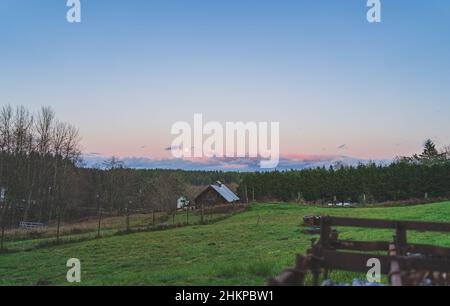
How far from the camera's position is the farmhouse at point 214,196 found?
6662 cm

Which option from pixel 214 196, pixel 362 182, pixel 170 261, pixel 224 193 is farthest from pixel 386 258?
pixel 362 182

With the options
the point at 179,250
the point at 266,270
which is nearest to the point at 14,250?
the point at 179,250

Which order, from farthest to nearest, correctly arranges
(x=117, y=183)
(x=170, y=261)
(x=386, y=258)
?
(x=117, y=183) < (x=170, y=261) < (x=386, y=258)

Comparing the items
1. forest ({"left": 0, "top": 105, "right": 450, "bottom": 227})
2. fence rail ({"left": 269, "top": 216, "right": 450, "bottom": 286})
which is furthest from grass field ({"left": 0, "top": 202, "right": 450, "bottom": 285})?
forest ({"left": 0, "top": 105, "right": 450, "bottom": 227})

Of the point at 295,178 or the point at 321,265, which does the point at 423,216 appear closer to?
the point at 321,265

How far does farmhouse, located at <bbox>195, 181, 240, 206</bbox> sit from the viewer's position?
66.6 meters

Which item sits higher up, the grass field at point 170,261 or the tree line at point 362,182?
the tree line at point 362,182

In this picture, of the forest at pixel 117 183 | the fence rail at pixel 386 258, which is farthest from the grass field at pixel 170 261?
the forest at pixel 117 183

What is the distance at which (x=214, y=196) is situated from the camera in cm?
6788

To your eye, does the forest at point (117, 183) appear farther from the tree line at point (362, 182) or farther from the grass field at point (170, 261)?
the grass field at point (170, 261)

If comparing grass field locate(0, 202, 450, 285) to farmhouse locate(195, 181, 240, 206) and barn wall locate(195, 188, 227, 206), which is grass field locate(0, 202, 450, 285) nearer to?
farmhouse locate(195, 181, 240, 206)

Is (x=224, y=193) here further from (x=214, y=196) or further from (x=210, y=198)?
(x=210, y=198)

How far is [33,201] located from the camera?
52844mm
